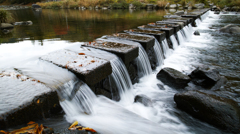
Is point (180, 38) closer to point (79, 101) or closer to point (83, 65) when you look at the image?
point (83, 65)

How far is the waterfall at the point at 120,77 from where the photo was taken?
3062 millimetres

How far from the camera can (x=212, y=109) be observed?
2.41 meters

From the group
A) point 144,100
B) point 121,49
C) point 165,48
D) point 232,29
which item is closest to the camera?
point 144,100

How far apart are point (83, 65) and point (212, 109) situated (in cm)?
221

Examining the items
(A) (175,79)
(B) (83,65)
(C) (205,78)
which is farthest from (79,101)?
(C) (205,78)

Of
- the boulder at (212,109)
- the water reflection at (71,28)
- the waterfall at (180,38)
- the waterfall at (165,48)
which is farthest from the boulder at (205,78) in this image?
the water reflection at (71,28)

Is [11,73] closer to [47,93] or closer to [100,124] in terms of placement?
[47,93]

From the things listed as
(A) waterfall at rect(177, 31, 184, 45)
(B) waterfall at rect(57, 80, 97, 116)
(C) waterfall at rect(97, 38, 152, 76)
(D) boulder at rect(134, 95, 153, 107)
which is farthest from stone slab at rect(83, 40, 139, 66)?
(A) waterfall at rect(177, 31, 184, 45)

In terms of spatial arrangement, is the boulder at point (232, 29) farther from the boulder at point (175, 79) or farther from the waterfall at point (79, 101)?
the waterfall at point (79, 101)

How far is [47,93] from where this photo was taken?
1679 mm

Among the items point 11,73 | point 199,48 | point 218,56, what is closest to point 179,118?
point 11,73

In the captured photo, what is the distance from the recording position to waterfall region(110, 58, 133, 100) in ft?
10.0

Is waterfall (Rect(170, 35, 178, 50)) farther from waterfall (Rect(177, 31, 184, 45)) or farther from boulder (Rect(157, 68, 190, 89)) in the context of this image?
boulder (Rect(157, 68, 190, 89))

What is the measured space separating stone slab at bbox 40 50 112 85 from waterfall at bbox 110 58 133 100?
440 millimetres
